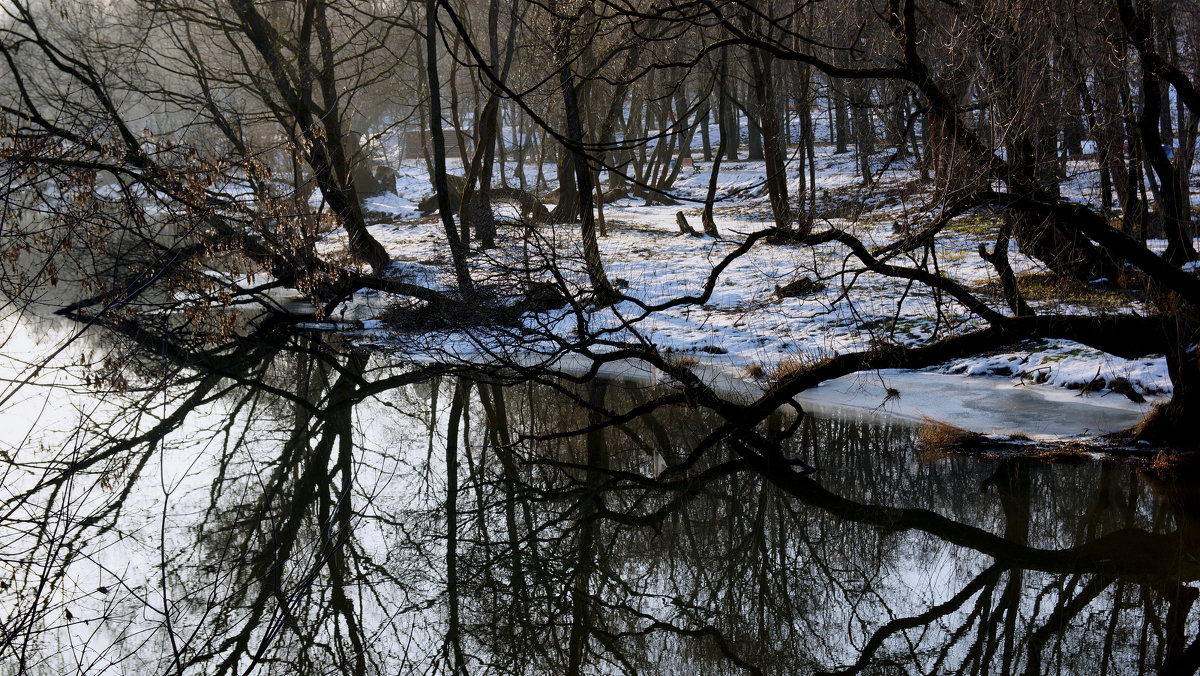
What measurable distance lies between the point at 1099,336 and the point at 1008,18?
10.00 ft

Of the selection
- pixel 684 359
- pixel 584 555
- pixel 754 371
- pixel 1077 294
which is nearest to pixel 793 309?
pixel 684 359

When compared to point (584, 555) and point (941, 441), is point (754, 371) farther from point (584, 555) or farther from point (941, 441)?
point (584, 555)

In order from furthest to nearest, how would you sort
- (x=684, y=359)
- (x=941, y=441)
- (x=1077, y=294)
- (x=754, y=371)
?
(x=684, y=359)
(x=754, y=371)
(x=1077, y=294)
(x=941, y=441)

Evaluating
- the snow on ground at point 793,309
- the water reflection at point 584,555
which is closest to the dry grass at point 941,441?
the water reflection at point 584,555

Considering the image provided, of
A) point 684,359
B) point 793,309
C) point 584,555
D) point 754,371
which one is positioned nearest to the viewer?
point 584,555

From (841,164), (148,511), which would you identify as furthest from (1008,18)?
(841,164)

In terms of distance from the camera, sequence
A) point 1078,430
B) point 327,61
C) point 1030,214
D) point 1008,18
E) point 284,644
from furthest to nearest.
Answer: point 327,61
point 1078,430
point 1030,214
point 1008,18
point 284,644

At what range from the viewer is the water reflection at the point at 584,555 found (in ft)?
18.4

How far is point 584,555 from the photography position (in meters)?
7.29

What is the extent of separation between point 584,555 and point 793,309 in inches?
311

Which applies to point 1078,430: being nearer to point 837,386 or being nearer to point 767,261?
point 837,386

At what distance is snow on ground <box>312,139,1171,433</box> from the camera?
9.45 meters

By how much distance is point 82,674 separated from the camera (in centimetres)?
506

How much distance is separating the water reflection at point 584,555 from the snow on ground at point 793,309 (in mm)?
1423
